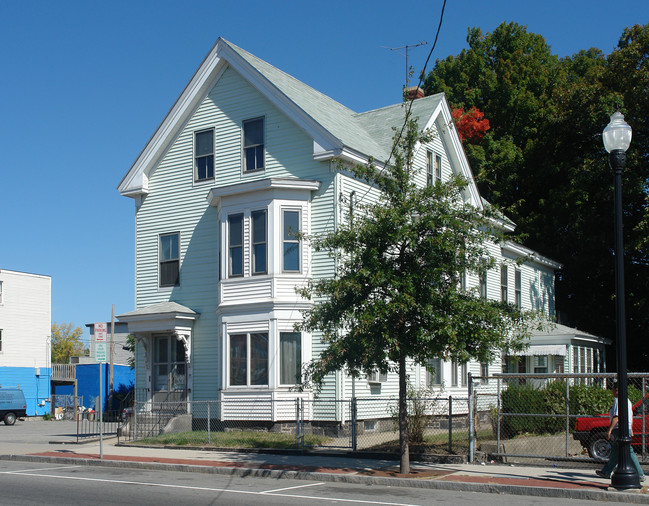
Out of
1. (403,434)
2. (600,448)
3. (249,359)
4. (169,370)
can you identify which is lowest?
(600,448)

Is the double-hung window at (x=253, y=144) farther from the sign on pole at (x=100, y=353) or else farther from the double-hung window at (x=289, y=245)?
the sign on pole at (x=100, y=353)

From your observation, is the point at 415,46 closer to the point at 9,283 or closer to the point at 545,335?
the point at 545,335

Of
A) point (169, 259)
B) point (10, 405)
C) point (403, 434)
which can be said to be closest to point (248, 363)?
point (169, 259)

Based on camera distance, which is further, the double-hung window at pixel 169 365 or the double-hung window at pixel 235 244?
the double-hung window at pixel 169 365

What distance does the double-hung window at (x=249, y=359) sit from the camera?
2227cm

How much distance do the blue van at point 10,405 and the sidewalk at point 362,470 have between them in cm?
2111

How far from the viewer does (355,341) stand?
1455cm

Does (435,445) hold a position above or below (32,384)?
above

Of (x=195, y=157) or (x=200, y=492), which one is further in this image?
(x=195, y=157)

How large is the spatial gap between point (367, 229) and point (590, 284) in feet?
95.7

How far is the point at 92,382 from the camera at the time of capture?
45.7 meters

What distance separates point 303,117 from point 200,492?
13.2 m

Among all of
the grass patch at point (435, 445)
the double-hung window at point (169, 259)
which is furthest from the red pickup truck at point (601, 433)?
the double-hung window at point (169, 259)

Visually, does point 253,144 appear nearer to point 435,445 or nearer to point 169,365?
point 169,365
